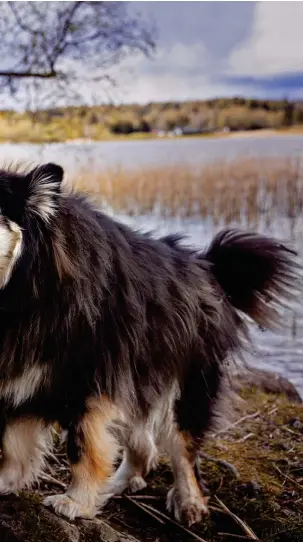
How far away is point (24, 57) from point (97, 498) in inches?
88.7

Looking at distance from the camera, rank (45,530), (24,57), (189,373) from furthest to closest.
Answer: (24,57) → (189,373) → (45,530)

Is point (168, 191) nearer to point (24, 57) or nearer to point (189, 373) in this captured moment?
point (24, 57)

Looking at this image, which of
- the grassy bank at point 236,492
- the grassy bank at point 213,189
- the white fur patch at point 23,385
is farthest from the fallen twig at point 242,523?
the grassy bank at point 213,189

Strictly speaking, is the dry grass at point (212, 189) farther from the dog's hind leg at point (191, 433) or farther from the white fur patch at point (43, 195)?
the white fur patch at point (43, 195)

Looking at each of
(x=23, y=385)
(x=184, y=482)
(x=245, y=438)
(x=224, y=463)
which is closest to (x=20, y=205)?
(x=23, y=385)

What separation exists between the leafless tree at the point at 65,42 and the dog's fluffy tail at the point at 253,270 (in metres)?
1.41

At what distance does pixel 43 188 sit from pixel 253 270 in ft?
2.69

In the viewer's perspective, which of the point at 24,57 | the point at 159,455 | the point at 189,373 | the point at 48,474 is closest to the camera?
the point at 189,373

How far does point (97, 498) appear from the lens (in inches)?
66.2

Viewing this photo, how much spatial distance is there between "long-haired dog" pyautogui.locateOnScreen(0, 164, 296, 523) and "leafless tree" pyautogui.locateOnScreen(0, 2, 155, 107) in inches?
56.7

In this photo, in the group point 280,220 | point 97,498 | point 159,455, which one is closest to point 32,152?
point 280,220

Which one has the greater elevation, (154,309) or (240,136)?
(240,136)

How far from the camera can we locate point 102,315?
1565 millimetres

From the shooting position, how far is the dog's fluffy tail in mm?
1958
